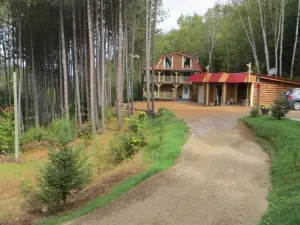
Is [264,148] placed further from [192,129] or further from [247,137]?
[192,129]

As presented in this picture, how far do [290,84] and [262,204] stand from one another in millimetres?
18250

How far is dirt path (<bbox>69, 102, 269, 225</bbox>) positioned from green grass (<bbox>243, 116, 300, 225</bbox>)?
21 centimetres

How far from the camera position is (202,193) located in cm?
540

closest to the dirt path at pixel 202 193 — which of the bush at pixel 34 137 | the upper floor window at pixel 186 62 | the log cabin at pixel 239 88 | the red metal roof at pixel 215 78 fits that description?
the bush at pixel 34 137

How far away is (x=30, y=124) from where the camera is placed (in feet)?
61.1

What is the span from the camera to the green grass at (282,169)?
4.13 m

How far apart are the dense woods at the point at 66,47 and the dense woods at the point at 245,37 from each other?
9264 mm

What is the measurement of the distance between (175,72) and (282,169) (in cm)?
2776

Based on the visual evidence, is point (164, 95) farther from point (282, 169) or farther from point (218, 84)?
point (282, 169)

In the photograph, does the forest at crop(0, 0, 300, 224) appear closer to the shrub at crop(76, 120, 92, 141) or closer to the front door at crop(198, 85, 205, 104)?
the shrub at crop(76, 120, 92, 141)

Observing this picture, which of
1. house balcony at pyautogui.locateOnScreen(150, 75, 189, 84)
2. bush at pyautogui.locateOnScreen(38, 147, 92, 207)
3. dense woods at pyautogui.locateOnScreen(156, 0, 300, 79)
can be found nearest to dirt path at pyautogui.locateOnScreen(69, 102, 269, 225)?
bush at pyautogui.locateOnScreen(38, 147, 92, 207)

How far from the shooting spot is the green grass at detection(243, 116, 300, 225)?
163 inches

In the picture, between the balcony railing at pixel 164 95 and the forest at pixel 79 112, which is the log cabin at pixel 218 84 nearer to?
the balcony railing at pixel 164 95

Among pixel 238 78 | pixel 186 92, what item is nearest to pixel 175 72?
pixel 186 92
